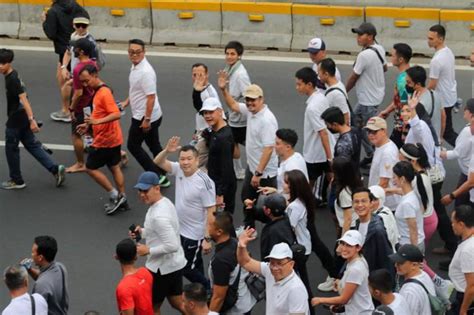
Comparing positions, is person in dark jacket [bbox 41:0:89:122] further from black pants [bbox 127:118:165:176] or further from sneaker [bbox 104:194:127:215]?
sneaker [bbox 104:194:127:215]

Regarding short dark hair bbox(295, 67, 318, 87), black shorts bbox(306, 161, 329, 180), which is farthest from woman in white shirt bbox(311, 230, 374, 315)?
short dark hair bbox(295, 67, 318, 87)

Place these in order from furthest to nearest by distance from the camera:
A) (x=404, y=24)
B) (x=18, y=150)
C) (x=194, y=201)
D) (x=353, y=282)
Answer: (x=404, y=24) < (x=18, y=150) < (x=194, y=201) < (x=353, y=282)

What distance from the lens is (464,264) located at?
1019cm

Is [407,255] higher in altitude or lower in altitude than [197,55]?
lower

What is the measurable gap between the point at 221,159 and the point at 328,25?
23.7ft

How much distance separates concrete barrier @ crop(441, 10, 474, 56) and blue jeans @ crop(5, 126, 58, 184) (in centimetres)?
731

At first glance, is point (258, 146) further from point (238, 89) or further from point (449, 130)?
point (449, 130)

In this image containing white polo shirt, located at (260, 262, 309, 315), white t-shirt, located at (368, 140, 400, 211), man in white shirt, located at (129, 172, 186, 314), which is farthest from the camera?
white t-shirt, located at (368, 140, 400, 211)

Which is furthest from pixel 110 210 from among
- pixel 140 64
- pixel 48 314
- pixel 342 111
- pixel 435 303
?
pixel 435 303

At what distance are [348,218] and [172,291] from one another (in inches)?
73.0

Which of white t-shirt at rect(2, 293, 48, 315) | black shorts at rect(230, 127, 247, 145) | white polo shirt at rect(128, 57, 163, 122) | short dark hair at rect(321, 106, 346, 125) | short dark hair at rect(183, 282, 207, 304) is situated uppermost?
white polo shirt at rect(128, 57, 163, 122)

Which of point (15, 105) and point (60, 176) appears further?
point (60, 176)

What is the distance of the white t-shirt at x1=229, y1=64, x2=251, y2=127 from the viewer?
14.0 meters

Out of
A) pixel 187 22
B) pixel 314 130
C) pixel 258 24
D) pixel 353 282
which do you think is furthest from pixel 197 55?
pixel 353 282
